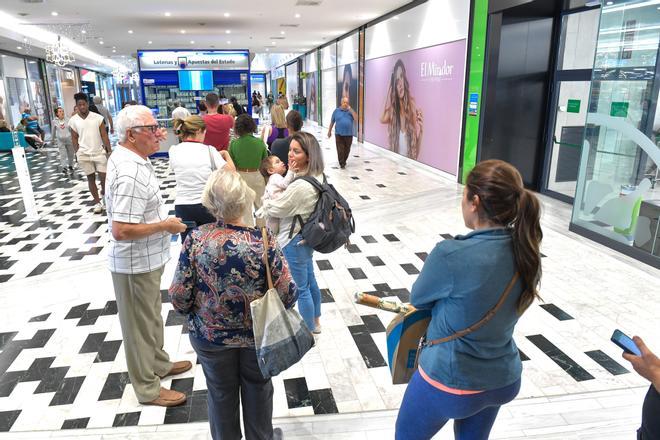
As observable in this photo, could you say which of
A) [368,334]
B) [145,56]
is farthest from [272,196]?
[145,56]

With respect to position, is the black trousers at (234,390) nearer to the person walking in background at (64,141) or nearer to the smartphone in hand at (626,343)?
the smartphone in hand at (626,343)

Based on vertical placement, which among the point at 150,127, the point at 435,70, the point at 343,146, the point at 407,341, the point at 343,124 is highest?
the point at 435,70

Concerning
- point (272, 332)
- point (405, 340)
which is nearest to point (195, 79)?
point (272, 332)

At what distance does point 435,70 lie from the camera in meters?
8.74

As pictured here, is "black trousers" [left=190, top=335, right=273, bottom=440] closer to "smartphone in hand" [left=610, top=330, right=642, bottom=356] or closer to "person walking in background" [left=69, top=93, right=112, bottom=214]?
"smartphone in hand" [left=610, top=330, right=642, bottom=356]

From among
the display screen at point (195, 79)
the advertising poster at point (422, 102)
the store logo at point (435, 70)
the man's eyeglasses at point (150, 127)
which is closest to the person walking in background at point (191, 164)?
the man's eyeglasses at point (150, 127)

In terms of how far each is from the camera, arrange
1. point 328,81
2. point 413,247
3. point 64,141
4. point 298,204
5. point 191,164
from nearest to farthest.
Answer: point 298,204
point 191,164
point 413,247
point 64,141
point 328,81

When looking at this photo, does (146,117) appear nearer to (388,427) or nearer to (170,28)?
(388,427)

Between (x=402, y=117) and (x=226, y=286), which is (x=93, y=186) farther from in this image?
(x=402, y=117)

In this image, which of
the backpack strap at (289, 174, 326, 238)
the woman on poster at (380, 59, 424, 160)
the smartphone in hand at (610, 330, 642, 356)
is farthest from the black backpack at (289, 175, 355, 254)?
the woman on poster at (380, 59, 424, 160)

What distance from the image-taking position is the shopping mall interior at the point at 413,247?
176 centimetres

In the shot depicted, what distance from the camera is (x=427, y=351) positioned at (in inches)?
56.5

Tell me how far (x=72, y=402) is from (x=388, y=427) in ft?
6.08

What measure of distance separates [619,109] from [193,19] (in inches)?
415
